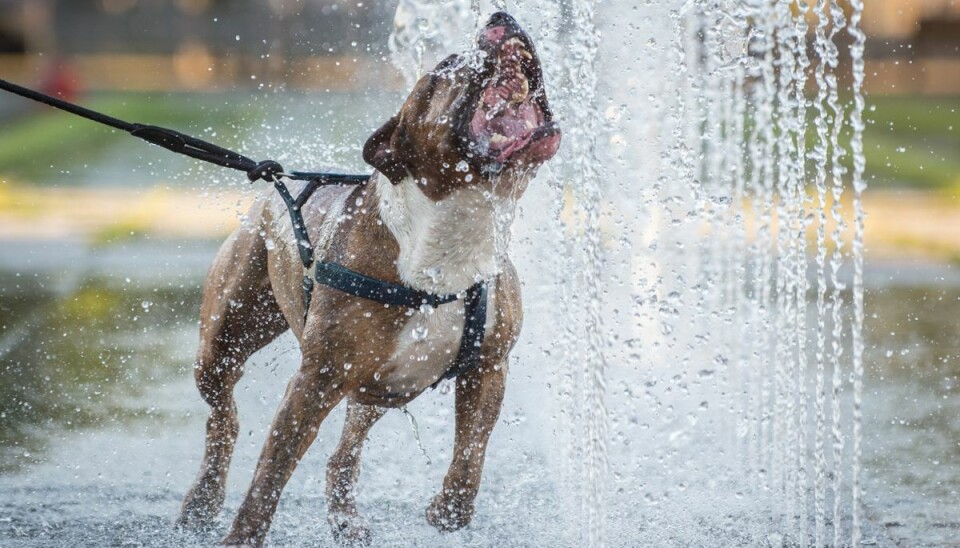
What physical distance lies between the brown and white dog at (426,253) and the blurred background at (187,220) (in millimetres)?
1145

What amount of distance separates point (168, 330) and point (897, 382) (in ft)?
13.4

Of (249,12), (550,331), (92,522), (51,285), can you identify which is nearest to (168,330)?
(51,285)

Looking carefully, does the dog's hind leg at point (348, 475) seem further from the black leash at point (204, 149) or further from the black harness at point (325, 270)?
the black leash at point (204, 149)

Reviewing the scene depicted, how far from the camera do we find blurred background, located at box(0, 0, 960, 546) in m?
6.00

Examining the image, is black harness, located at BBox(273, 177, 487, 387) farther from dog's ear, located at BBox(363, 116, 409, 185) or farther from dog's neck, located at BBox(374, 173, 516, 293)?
dog's ear, located at BBox(363, 116, 409, 185)

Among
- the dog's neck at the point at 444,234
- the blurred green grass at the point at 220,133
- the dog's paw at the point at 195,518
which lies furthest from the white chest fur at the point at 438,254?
the blurred green grass at the point at 220,133

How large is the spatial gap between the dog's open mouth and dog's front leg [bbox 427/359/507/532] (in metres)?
0.86

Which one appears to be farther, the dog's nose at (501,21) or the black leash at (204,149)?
the black leash at (204,149)

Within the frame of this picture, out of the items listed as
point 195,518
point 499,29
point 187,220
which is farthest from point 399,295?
point 187,220

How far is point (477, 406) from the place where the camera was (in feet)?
13.9

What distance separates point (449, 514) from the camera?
4.28 m

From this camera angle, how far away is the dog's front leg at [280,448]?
392cm

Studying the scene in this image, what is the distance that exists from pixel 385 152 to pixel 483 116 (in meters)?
0.32

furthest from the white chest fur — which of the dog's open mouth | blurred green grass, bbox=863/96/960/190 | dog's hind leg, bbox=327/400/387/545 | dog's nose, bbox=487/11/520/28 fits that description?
blurred green grass, bbox=863/96/960/190
